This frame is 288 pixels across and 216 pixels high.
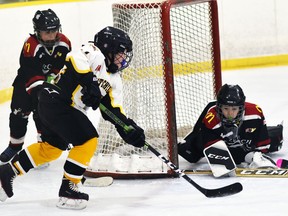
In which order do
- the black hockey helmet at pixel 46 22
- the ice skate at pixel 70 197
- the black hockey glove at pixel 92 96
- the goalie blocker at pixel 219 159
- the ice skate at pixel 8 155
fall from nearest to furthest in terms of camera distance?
the black hockey glove at pixel 92 96 → the ice skate at pixel 70 197 → the goalie blocker at pixel 219 159 → the black hockey helmet at pixel 46 22 → the ice skate at pixel 8 155

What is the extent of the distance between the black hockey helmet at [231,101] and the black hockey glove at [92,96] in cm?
89

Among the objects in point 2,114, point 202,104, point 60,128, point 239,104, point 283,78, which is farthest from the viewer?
point 283,78

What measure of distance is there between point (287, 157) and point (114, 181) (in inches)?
41.7

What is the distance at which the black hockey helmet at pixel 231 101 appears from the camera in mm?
4020

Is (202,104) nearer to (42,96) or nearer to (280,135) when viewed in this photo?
(280,135)

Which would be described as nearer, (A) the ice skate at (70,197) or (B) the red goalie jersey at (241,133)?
(A) the ice skate at (70,197)

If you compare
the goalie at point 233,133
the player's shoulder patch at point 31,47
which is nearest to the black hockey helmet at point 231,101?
the goalie at point 233,133

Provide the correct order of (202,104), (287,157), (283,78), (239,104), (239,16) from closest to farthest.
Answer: (239,104) → (287,157) → (202,104) → (283,78) → (239,16)

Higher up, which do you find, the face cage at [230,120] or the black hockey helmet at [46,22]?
the black hockey helmet at [46,22]

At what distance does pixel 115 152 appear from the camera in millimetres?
4211

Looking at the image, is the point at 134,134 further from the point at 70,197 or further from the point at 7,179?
the point at 7,179

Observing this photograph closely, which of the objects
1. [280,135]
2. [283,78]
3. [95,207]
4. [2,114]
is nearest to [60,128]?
[95,207]

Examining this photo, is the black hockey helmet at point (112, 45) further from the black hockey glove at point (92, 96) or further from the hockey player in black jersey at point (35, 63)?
the hockey player in black jersey at point (35, 63)

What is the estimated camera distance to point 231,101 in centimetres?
401
